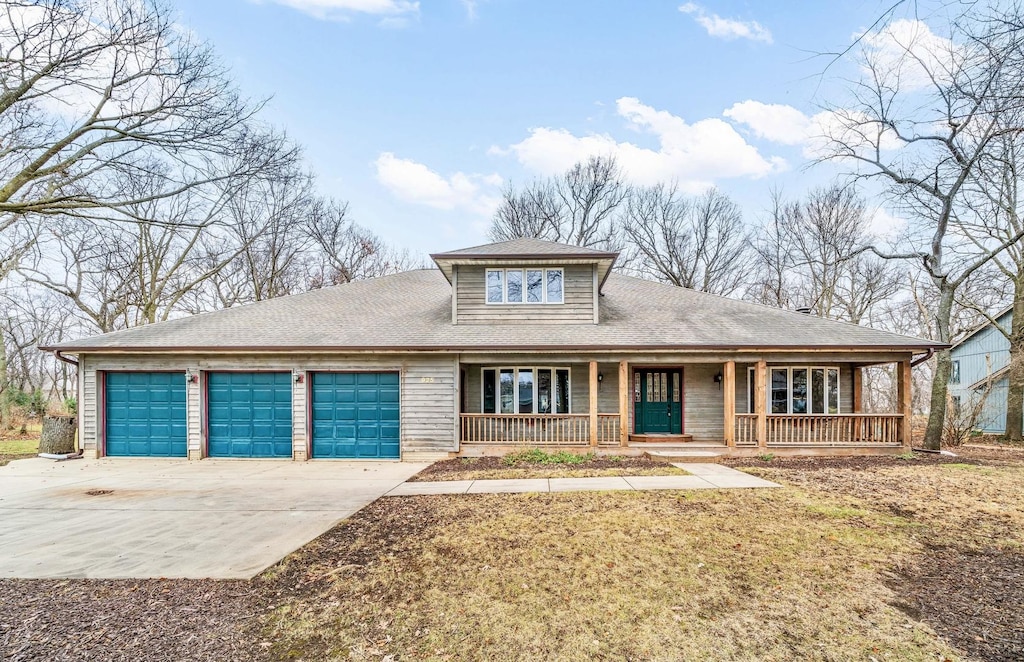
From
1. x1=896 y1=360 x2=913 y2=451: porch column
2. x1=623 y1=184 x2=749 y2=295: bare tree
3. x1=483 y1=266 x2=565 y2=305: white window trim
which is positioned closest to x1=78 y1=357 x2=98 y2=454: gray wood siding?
x1=483 y1=266 x2=565 y2=305: white window trim

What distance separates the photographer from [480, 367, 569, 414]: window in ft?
41.8

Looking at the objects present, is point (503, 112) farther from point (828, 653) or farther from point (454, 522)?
point (828, 653)

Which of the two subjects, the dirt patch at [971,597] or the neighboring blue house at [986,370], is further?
the neighboring blue house at [986,370]

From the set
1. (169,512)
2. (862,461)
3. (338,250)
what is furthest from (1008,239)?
(338,250)

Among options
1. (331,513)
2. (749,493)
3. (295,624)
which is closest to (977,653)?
(749,493)

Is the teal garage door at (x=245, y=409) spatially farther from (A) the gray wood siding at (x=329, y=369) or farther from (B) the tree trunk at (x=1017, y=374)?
(B) the tree trunk at (x=1017, y=374)

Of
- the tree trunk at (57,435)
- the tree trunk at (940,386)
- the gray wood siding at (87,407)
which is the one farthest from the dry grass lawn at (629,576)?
the tree trunk at (57,435)

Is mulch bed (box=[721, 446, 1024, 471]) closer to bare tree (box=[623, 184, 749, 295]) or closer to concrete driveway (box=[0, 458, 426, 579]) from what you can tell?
concrete driveway (box=[0, 458, 426, 579])

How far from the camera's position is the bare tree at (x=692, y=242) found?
27.6 metres

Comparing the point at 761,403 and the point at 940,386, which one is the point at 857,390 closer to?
the point at 940,386

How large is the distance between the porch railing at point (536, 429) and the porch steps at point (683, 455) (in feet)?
3.73

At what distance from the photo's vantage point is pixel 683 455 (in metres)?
10.9

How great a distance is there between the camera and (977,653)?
3178mm

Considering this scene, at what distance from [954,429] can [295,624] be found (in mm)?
18588
